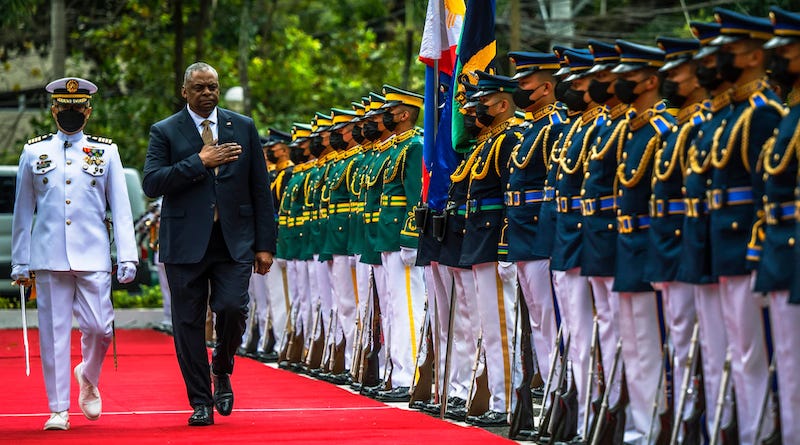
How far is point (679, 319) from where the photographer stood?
7227 mm

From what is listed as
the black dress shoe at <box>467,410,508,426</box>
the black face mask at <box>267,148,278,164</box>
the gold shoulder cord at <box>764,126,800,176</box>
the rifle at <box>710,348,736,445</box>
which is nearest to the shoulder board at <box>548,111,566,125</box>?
the black dress shoe at <box>467,410,508,426</box>

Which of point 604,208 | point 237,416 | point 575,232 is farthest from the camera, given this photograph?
point 237,416

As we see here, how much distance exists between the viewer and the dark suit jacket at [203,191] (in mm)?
9289

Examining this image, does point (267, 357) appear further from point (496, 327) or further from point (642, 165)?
point (642, 165)

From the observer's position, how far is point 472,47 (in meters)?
10.6

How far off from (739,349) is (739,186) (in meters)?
0.71

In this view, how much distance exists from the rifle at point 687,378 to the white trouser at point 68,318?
3917 mm

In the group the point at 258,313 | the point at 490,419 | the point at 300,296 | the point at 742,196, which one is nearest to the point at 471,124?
the point at 490,419

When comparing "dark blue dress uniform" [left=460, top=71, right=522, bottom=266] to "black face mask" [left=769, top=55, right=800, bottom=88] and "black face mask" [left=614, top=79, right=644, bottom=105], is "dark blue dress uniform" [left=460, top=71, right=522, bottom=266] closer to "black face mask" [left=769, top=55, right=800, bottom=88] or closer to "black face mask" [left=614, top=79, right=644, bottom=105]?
"black face mask" [left=614, top=79, right=644, bottom=105]

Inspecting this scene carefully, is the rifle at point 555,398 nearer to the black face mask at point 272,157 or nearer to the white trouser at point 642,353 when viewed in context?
the white trouser at point 642,353

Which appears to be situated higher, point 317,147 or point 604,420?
point 317,147

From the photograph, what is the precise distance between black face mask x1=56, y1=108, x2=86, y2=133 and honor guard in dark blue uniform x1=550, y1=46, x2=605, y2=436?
10.4 ft

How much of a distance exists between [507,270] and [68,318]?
2.71m

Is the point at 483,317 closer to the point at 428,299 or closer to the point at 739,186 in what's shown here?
the point at 428,299
